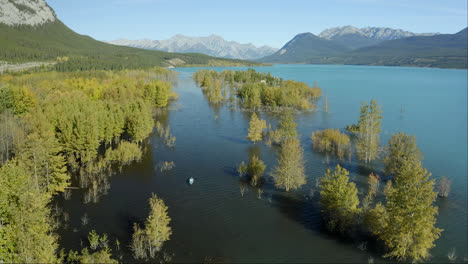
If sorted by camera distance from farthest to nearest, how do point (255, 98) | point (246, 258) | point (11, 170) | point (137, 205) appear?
point (255, 98), point (137, 205), point (246, 258), point (11, 170)

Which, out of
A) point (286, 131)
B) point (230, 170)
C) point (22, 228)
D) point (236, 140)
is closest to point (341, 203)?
point (230, 170)

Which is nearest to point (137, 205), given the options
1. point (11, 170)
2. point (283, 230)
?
point (11, 170)

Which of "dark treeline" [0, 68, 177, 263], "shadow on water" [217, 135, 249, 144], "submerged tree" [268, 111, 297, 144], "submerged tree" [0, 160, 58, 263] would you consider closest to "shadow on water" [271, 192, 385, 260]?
"dark treeline" [0, 68, 177, 263]

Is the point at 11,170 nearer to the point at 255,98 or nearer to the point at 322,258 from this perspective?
the point at 322,258

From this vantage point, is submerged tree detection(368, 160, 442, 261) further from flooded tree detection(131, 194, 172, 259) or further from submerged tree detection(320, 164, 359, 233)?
flooded tree detection(131, 194, 172, 259)

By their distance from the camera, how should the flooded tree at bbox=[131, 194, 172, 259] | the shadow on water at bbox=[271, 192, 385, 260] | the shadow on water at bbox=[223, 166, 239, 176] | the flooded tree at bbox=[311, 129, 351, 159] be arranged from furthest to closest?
the flooded tree at bbox=[311, 129, 351, 159] < the shadow on water at bbox=[223, 166, 239, 176] < the shadow on water at bbox=[271, 192, 385, 260] < the flooded tree at bbox=[131, 194, 172, 259]

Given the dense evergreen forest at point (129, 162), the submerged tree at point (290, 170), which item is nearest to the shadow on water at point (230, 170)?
the dense evergreen forest at point (129, 162)

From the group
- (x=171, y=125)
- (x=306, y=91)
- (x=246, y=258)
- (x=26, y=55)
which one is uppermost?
(x=26, y=55)

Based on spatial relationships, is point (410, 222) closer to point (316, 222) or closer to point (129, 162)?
point (316, 222)

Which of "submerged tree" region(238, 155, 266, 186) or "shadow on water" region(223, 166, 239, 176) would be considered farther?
"shadow on water" region(223, 166, 239, 176)
